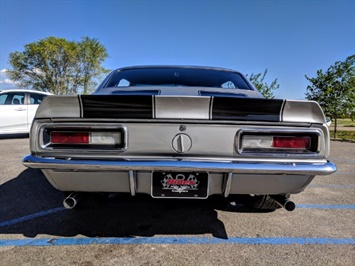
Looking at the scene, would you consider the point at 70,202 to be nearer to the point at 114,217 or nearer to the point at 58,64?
the point at 114,217

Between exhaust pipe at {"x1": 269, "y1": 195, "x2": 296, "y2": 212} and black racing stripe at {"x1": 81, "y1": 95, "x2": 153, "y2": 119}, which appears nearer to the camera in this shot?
black racing stripe at {"x1": 81, "y1": 95, "x2": 153, "y2": 119}

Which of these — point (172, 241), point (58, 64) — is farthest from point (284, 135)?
point (58, 64)

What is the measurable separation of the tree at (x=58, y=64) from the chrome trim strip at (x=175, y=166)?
26960 mm

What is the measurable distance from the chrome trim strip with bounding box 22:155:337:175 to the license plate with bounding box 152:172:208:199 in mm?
110

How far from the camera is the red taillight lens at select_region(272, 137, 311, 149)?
1.87 metres

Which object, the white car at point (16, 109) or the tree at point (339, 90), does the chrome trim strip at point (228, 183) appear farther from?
the tree at point (339, 90)

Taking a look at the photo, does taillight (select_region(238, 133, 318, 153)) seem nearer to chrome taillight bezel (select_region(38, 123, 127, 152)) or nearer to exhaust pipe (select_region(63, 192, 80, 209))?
chrome taillight bezel (select_region(38, 123, 127, 152))

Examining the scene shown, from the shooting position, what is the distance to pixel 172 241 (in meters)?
2.22

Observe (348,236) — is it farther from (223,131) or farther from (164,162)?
(164,162)

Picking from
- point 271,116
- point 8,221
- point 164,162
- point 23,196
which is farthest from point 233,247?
point 23,196

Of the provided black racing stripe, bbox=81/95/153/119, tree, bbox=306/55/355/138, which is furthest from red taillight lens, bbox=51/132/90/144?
tree, bbox=306/55/355/138

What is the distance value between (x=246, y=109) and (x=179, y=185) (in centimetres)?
75

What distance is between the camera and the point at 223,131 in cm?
182

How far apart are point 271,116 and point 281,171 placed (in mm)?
405
